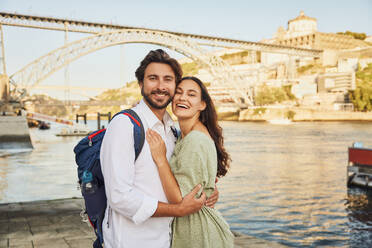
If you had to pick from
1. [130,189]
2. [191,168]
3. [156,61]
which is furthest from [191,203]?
[156,61]

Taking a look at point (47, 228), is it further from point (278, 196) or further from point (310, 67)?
point (310, 67)

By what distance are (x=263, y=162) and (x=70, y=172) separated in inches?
314

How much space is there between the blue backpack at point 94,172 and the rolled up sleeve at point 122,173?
0.15 feet

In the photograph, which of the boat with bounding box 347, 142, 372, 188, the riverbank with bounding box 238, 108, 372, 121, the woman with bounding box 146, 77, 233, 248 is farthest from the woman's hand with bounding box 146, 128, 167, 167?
the riverbank with bounding box 238, 108, 372, 121

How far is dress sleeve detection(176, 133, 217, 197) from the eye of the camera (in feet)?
5.78

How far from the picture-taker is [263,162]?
50.0 feet

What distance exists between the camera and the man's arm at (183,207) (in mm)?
1733

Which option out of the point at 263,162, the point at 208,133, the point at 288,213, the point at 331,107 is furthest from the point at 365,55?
the point at 208,133

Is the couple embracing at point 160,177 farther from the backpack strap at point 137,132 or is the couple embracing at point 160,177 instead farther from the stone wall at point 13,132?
the stone wall at point 13,132

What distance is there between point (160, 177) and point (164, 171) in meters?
0.03

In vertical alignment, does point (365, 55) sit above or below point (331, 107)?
above

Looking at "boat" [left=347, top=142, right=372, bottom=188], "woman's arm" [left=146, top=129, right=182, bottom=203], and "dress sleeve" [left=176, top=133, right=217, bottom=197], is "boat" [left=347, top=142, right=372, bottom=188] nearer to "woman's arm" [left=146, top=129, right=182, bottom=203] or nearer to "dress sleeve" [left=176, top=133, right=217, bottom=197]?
"dress sleeve" [left=176, top=133, right=217, bottom=197]

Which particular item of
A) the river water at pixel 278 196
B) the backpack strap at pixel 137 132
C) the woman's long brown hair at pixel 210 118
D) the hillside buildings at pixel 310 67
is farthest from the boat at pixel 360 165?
the hillside buildings at pixel 310 67

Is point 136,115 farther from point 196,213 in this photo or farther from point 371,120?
point 371,120
